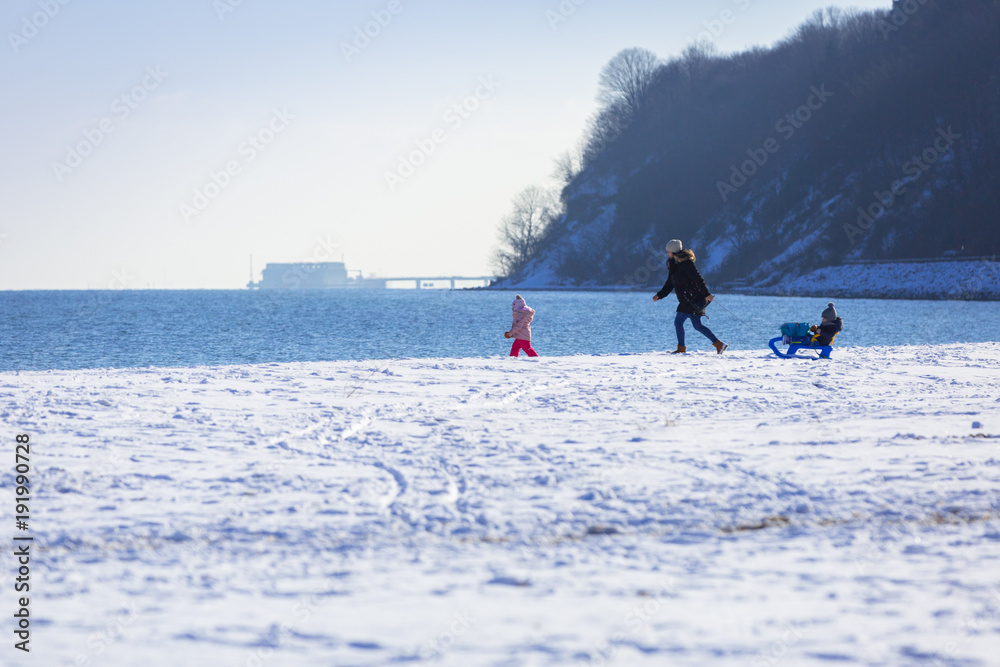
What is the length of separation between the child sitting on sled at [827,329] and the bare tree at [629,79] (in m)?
114

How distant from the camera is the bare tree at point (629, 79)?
411ft

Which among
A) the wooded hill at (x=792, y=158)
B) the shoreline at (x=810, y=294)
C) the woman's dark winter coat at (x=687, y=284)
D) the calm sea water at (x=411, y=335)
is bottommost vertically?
the calm sea water at (x=411, y=335)

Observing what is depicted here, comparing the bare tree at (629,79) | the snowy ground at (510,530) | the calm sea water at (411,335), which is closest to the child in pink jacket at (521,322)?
the snowy ground at (510,530)

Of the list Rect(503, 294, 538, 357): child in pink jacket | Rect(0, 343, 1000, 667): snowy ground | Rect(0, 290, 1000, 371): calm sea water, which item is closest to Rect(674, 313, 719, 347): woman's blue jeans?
Rect(503, 294, 538, 357): child in pink jacket

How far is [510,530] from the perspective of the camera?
5023 millimetres

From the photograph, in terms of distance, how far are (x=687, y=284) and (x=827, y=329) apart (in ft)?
7.50

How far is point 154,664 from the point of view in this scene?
3387 mm

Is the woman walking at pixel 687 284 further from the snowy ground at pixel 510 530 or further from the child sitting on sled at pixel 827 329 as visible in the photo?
the snowy ground at pixel 510 530

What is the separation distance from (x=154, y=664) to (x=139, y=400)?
656 centimetres

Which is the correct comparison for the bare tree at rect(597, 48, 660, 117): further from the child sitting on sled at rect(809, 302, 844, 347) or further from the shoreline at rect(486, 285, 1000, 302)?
the child sitting on sled at rect(809, 302, 844, 347)

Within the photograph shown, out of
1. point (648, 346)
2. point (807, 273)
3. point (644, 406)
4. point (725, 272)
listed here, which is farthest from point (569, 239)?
point (644, 406)

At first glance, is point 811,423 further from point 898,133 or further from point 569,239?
point 569,239

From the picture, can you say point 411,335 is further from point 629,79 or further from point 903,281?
point 629,79

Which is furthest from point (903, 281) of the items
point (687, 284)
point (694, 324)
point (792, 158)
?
point (687, 284)
